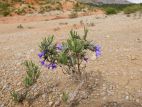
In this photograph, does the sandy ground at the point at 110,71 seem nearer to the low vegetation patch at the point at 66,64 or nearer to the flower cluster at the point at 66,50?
the low vegetation patch at the point at 66,64

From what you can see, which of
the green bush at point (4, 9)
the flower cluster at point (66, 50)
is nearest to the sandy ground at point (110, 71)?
the flower cluster at point (66, 50)

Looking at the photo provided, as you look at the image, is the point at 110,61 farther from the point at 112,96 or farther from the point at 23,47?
the point at 23,47

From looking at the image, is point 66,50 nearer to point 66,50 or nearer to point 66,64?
point 66,50

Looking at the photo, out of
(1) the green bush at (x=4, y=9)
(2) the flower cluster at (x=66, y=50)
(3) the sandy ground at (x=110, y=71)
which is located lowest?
(1) the green bush at (x=4, y=9)

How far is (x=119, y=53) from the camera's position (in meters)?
7.25

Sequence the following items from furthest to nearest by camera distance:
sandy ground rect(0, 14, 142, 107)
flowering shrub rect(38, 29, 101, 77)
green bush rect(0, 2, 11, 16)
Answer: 1. green bush rect(0, 2, 11, 16)
2. sandy ground rect(0, 14, 142, 107)
3. flowering shrub rect(38, 29, 101, 77)

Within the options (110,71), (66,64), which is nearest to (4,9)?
(110,71)

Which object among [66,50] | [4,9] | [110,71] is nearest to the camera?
[66,50]

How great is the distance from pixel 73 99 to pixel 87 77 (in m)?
0.80

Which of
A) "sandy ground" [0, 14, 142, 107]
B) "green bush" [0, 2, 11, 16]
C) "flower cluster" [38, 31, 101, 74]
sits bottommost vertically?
"green bush" [0, 2, 11, 16]

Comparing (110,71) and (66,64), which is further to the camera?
(110,71)

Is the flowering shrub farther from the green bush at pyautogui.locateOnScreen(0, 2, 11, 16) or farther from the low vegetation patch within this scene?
the green bush at pyautogui.locateOnScreen(0, 2, 11, 16)

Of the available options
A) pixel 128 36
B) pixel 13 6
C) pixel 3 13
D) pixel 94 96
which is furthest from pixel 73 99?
pixel 13 6

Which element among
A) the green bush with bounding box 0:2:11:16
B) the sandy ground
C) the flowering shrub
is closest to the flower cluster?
the flowering shrub
